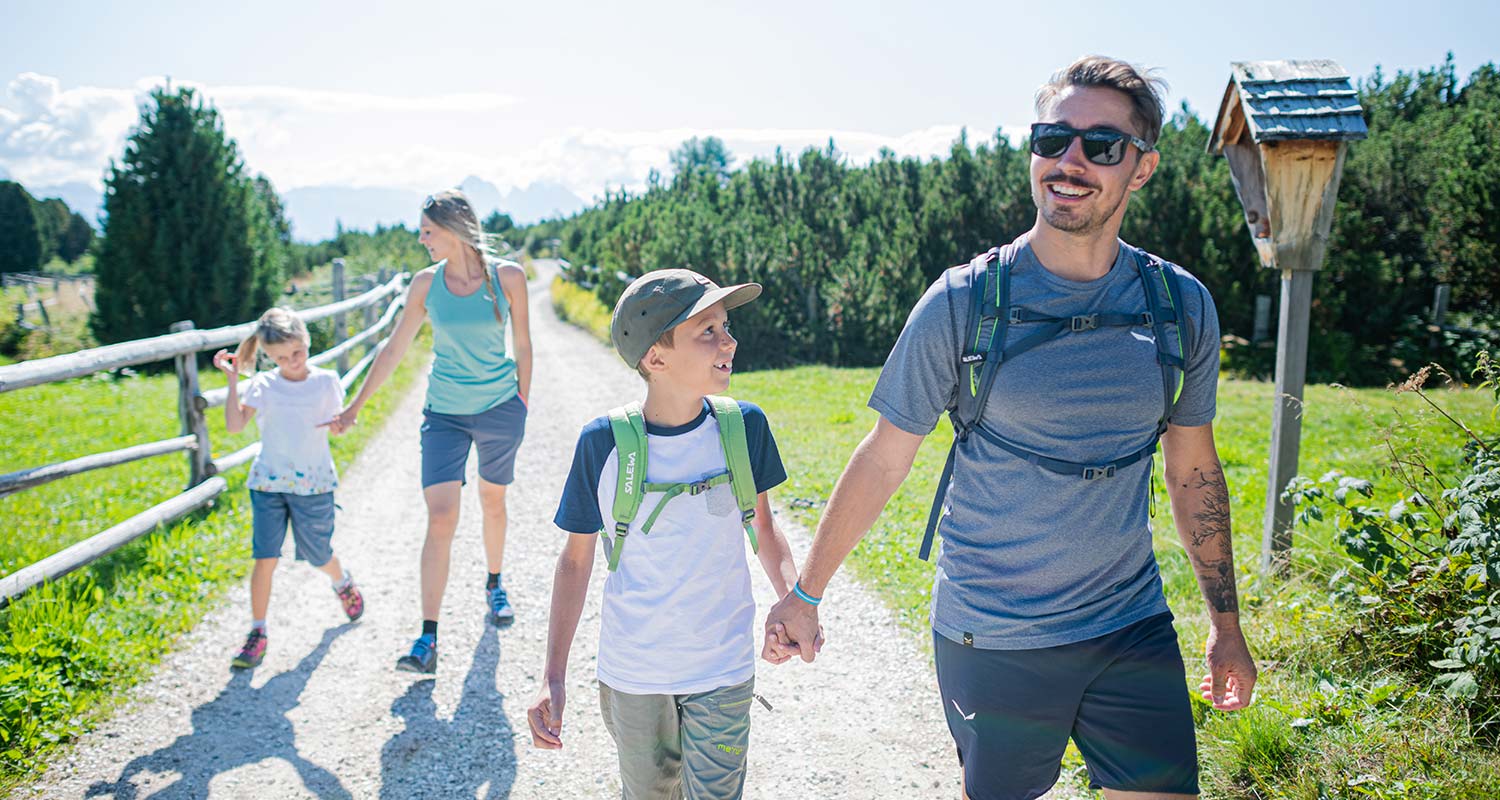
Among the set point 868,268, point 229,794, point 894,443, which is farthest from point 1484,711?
point 868,268

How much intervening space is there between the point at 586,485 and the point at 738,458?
0.38m

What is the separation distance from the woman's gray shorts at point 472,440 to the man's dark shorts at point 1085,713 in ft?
9.49

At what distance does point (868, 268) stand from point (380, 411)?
28.3 feet

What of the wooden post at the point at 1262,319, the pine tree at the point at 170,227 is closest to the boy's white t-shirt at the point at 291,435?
the wooden post at the point at 1262,319

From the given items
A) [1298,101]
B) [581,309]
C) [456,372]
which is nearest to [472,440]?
[456,372]

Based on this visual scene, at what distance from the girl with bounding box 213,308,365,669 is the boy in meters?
2.58

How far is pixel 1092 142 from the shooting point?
2.10m

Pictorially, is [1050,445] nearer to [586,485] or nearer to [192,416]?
[586,485]

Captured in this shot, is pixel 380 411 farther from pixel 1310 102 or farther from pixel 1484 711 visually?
pixel 1484 711

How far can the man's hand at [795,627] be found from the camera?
215 centimetres

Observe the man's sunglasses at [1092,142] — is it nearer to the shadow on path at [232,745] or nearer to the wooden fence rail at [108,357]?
the shadow on path at [232,745]

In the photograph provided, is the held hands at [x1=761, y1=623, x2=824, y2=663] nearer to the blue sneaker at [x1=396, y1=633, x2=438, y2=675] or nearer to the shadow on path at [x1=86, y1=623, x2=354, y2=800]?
the shadow on path at [x1=86, y1=623, x2=354, y2=800]

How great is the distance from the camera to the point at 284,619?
4859 mm

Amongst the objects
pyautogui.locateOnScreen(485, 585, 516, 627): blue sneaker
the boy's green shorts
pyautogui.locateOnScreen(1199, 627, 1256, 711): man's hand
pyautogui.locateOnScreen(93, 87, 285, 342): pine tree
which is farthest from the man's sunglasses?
pyautogui.locateOnScreen(93, 87, 285, 342): pine tree
